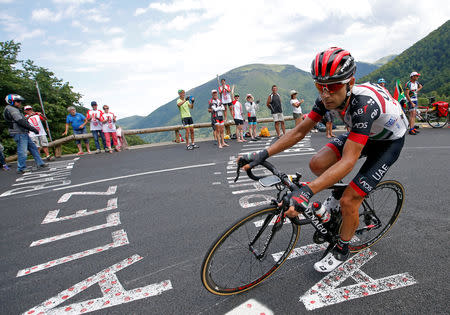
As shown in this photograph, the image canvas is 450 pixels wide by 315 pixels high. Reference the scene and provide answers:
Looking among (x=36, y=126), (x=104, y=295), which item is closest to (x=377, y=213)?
(x=104, y=295)

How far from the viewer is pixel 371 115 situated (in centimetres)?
199

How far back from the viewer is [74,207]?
4617 mm

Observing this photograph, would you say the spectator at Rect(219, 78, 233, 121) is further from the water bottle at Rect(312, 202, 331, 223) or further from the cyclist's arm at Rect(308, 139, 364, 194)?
the cyclist's arm at Rect(308, 139, 364, 194)

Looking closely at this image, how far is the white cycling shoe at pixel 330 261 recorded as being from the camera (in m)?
2.47

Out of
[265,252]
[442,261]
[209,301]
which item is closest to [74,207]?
[209,301]

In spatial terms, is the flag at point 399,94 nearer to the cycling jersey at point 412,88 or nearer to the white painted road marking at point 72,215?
the cycling jersey at point 412,88

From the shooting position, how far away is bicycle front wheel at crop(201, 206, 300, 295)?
2121mm

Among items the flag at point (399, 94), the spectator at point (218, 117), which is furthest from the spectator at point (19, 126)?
the flag at point (399, 94)

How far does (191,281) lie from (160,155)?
23.7 feet

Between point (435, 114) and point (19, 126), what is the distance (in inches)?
636

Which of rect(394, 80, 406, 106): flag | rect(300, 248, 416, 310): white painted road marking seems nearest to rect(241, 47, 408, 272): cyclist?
rect(300, 248, 416, 310): white painted road marking

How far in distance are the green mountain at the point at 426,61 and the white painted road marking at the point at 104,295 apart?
91.0 meters

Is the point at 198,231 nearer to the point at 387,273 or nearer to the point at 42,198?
the point at 387,273

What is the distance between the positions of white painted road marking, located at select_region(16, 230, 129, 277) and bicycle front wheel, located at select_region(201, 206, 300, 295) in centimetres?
158
